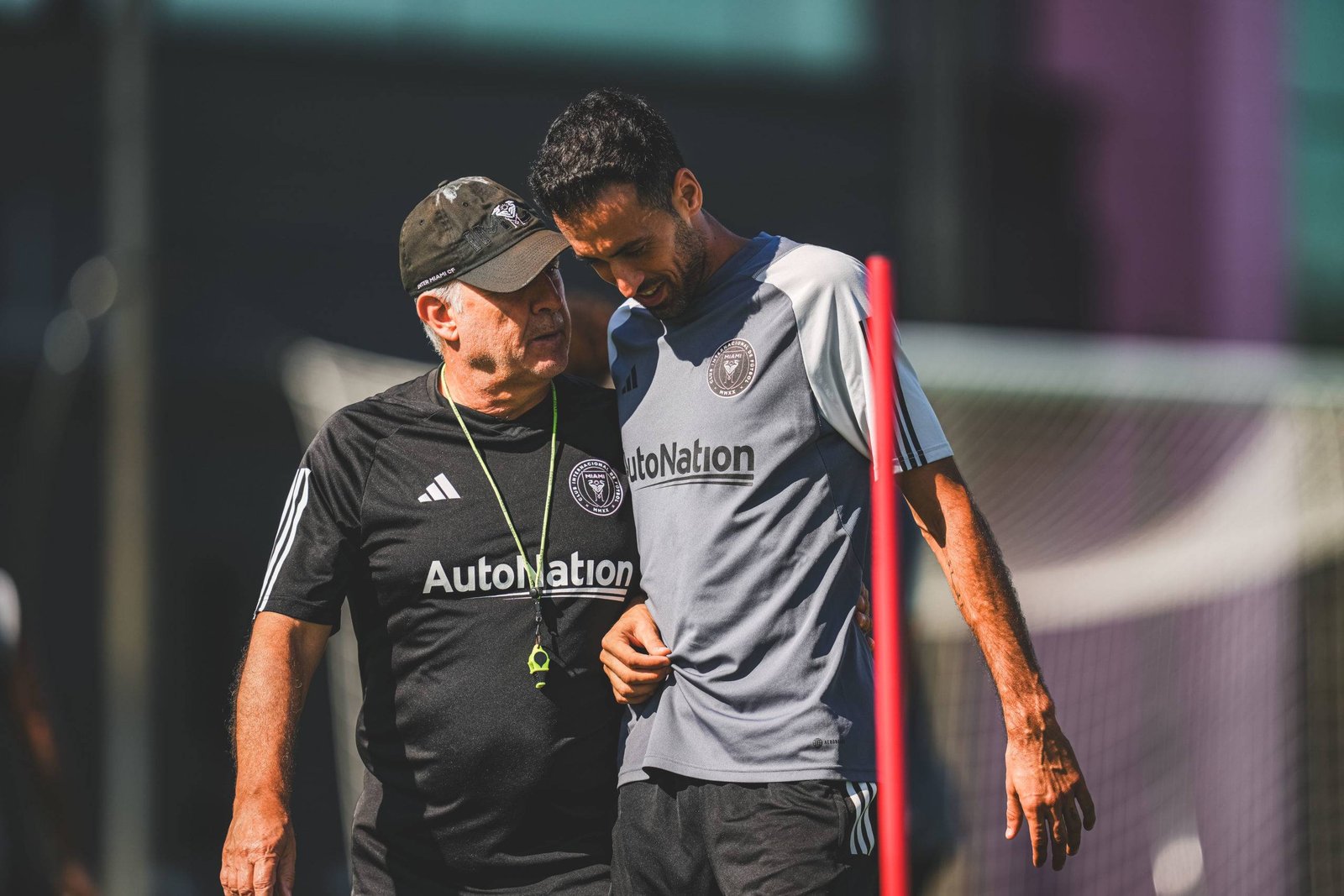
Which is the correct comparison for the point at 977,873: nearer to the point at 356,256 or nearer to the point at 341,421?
the point at 356,256

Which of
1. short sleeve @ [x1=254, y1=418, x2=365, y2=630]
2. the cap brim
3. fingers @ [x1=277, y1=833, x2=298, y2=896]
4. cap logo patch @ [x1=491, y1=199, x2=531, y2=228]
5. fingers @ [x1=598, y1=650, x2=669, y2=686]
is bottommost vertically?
fingers @ [x1=277, y1=833, x2=298, y2=896]

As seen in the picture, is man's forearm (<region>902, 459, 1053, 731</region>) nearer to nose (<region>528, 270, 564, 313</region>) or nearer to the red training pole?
the red training pole

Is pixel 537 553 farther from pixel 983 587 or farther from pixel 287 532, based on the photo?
pixel 983 587

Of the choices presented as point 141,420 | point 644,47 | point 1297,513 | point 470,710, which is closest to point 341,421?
point 470,710

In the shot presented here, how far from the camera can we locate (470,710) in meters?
2.71

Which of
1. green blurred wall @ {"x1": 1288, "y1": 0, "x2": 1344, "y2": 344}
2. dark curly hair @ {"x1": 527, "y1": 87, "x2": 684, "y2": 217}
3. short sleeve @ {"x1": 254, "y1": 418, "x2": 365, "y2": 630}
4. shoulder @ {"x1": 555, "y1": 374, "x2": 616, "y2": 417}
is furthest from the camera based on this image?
green blurred wall @ {"x1": 1288, "y1": 0, "x2": 1344, "y2": 344}

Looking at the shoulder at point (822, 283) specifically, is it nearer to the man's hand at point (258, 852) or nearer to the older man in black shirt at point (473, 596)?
the older man in black shirt at point (473, 596)

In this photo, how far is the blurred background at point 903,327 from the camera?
24.2 feet

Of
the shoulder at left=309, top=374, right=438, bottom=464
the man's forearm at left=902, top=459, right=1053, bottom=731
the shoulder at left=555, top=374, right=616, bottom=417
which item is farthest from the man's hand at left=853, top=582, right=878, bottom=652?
the shoulder at left=309, top=374, right=438, bottom=464

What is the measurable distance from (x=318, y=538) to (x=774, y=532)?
2.58ft

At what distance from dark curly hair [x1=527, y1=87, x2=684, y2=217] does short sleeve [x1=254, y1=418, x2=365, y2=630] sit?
0.59 meters

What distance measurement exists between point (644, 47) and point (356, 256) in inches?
104

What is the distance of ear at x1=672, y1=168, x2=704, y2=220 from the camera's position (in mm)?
2613

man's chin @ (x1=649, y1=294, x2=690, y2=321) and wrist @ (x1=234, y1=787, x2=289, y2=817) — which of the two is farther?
man's chin @ (x1=649, y1=294, x2=690, y2=321)
